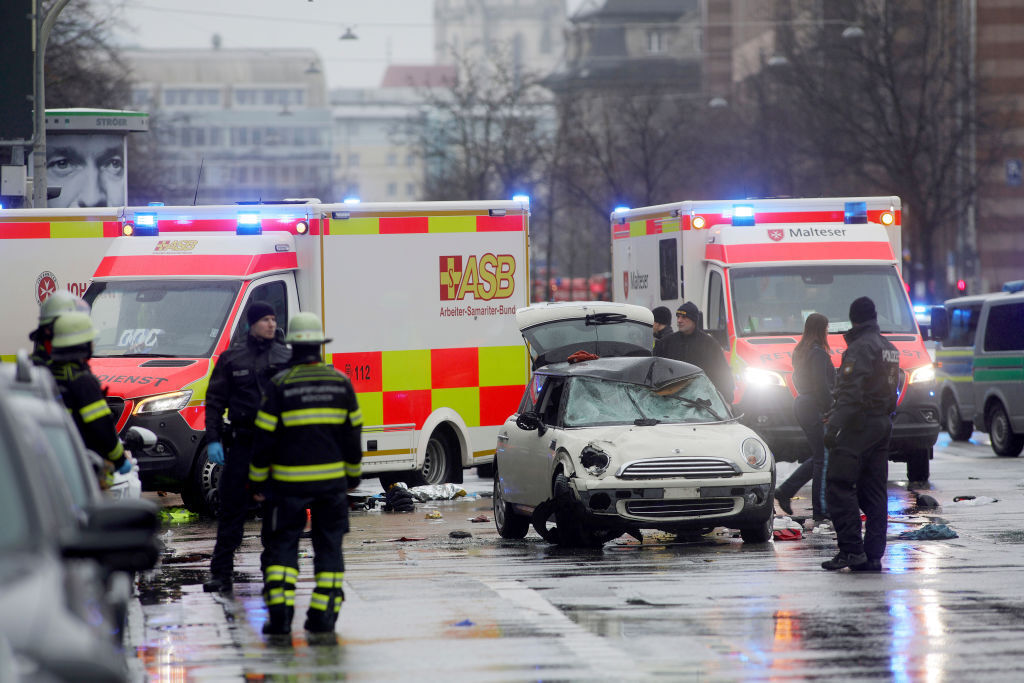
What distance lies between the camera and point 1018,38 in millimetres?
56500

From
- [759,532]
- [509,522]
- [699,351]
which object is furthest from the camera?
[699,351]

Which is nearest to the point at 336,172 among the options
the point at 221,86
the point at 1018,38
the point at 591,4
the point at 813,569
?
the point at 221,86

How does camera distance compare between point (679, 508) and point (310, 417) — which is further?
point (679, 508)

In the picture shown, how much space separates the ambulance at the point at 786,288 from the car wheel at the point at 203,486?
547cm

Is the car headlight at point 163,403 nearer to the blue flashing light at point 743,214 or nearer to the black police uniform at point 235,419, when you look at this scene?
the black police uniform at point 235,419

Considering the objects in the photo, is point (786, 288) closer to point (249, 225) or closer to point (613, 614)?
point (249, 225)

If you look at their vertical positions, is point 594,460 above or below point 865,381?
below

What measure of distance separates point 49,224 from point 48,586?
46.9ft

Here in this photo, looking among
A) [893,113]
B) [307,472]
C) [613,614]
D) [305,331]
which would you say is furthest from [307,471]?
[893,113]

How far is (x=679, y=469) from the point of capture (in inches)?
489

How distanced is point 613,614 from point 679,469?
3.13 m

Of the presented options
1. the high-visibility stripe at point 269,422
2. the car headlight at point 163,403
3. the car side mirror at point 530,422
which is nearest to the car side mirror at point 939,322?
the car side mirror at point 530,422

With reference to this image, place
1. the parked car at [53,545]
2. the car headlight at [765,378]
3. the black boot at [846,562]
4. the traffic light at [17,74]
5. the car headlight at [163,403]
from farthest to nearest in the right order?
the traffic light at [17,74] → the car headlight at [765,378] → the car headlight at [163,403] → the black boot at [846,562] → the parked car at [53,545]

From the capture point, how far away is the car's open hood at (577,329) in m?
16.9
